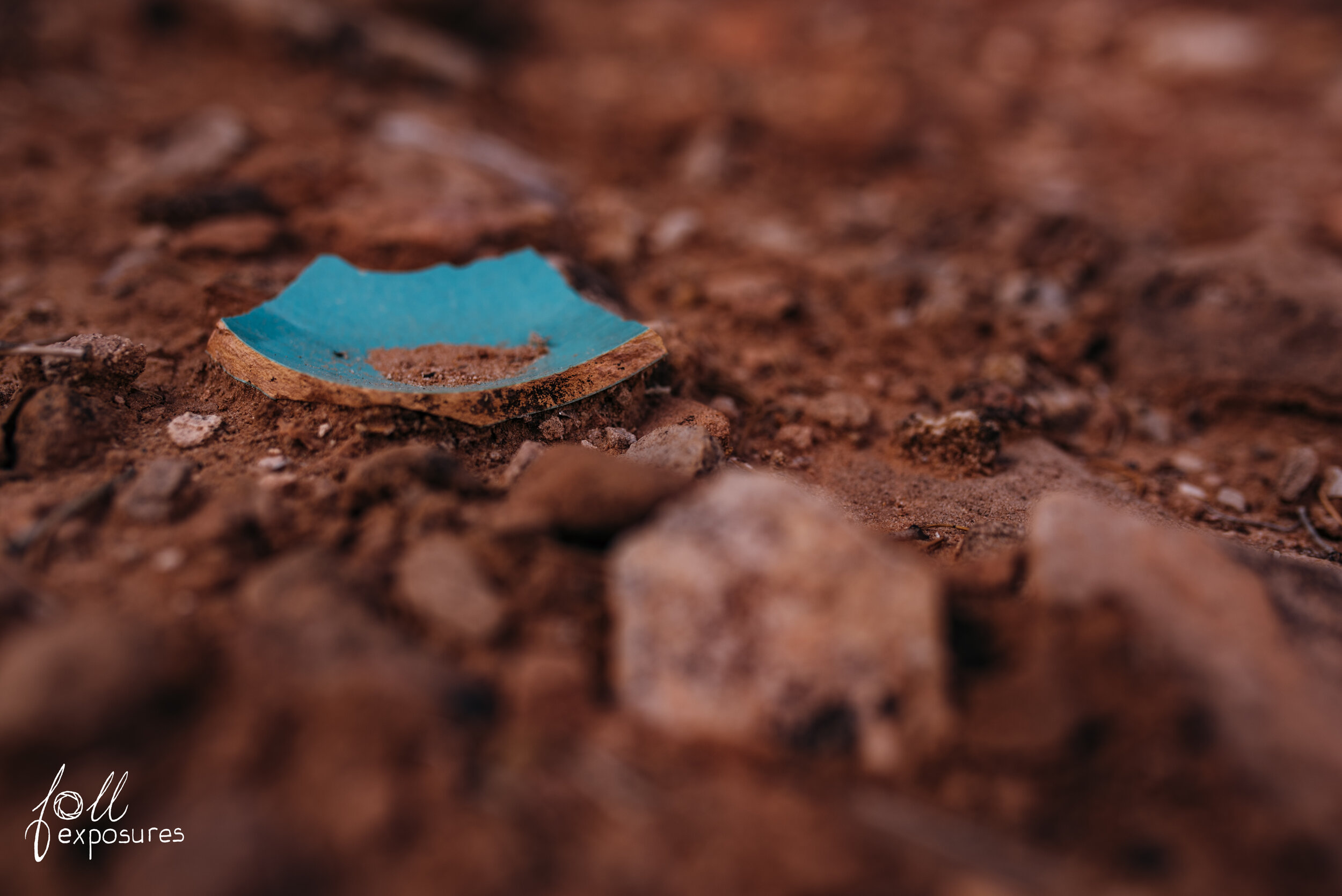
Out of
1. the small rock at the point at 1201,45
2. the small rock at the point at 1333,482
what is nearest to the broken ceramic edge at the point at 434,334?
the small rock at the point at 1333,482

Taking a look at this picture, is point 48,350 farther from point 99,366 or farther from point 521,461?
point 521,461

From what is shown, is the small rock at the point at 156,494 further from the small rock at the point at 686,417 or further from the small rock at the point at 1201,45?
the small rock at the point at 1201,45

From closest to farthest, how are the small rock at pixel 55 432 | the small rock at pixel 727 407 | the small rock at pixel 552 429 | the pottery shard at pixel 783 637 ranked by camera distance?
the pottery shard at pixel 783 637
the small rock at pixel 55 432
the small rock at pixel 552 429
the small rock at pixel 727 407

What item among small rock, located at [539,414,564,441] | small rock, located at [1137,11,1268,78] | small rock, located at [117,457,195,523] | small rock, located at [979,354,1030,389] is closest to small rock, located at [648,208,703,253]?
small rock, located at [979,354,1030,389]

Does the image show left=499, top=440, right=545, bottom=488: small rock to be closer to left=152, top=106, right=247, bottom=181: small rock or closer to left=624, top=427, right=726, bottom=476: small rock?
left=624, top=427, right=726, bottom=476: small rock

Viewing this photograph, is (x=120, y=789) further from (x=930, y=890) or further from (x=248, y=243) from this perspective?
(x=248, y=243)
